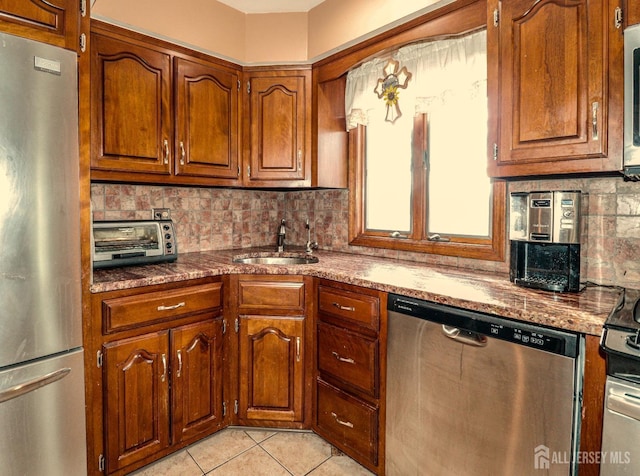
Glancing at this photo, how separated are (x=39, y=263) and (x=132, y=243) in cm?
70

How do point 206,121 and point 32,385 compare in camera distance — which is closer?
point 32,385

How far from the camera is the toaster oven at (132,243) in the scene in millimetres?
1917

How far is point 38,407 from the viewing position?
1400 millimetres

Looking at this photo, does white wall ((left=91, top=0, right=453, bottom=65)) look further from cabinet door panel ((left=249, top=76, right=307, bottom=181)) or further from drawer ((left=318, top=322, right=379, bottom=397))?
drawer ((left=318, top=322, right=379, bottom=397))

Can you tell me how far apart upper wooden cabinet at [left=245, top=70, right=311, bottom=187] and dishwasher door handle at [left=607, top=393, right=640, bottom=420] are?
6.24ft

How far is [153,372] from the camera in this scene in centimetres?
178

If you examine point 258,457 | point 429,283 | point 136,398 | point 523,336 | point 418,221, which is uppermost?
point 418,221

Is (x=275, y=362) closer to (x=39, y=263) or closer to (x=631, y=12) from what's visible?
(x=39, y=263)

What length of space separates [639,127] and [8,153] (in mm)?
2087

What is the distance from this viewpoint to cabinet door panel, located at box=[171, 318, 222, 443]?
73.4 inches

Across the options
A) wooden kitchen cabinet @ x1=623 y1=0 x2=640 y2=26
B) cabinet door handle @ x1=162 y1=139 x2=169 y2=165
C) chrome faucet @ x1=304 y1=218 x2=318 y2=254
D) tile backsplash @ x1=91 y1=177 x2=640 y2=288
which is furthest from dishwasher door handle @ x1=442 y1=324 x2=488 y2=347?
cabinet door handle @ x1=162 y1=139 x2=169 y2=165

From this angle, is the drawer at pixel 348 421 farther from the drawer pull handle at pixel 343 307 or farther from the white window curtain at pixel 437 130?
the white window curtain at pixel 437 130

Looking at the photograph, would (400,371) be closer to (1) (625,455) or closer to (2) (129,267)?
(1) (625,455)

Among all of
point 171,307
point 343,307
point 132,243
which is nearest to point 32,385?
point 171,307
